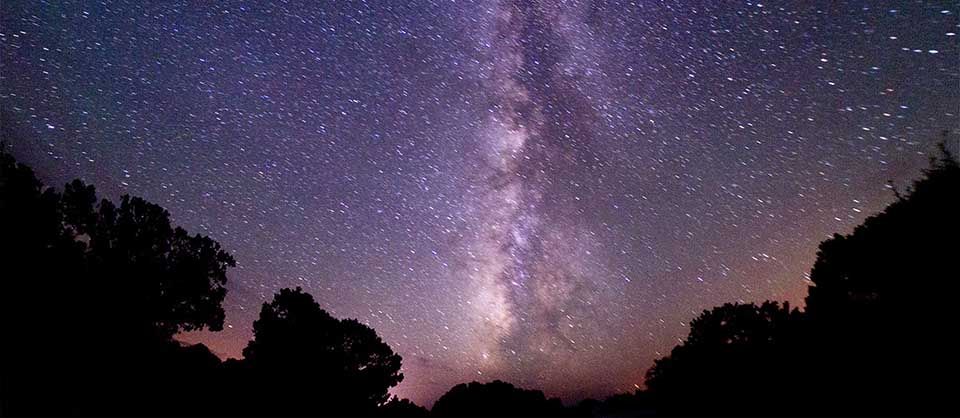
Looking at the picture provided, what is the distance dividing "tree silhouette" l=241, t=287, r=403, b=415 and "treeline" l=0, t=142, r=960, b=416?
11cm

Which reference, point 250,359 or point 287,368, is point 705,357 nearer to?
point 287,368

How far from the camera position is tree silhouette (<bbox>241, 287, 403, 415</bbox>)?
1240 inches

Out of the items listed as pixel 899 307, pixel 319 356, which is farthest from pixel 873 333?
pixel 319 356

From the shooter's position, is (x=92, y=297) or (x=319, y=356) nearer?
(x=92, y=297)

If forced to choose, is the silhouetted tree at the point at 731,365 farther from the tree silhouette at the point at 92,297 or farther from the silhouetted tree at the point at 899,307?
the tree silhouette at the point at 92,297

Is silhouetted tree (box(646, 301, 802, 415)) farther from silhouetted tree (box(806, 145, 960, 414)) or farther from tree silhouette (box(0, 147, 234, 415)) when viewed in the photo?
tree silhouette (box(0, 147, 234, 415))

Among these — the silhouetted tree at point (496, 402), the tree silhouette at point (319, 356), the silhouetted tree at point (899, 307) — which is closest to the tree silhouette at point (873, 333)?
the silhouetted tree at point (899, 307)

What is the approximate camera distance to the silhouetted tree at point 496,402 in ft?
91.6

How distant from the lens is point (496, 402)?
30.0 metres

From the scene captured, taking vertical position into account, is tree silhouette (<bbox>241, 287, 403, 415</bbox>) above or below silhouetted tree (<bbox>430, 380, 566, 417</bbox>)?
above

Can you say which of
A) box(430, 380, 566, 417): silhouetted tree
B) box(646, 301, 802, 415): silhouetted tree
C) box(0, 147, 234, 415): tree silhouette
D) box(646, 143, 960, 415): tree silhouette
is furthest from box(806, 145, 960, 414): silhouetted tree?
box(0, 147, 234, 415): tree silhouette

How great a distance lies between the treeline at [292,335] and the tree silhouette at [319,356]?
0.36ft

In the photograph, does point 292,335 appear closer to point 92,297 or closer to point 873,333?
point 92,297

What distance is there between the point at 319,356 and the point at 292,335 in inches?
98.6
